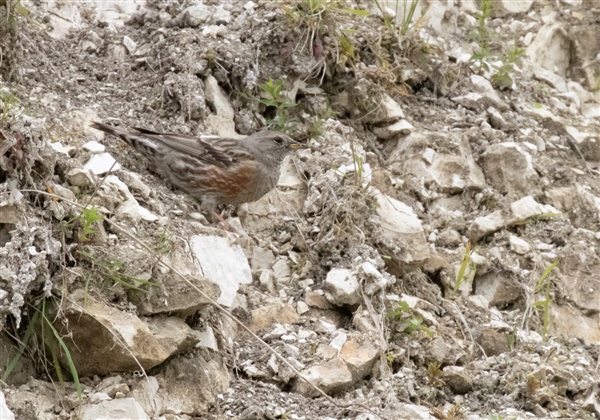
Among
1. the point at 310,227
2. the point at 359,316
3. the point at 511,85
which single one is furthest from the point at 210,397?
the point at 511,85

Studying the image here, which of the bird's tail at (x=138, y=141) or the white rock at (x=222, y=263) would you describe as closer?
the white rock at (x=222, y=263)

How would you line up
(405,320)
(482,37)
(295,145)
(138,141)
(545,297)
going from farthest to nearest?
(482,37), (295,145), (545,297), (138,141), (405,320)

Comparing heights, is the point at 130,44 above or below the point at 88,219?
above

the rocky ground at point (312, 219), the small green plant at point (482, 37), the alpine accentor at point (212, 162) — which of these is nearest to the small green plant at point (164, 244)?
the rocky ground at point (312, 219)

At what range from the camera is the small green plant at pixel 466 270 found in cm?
669

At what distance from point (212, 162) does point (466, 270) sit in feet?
6.23

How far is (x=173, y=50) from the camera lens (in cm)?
725

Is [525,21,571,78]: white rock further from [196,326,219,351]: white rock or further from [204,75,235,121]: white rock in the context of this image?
[196,326,219,351]: white rock

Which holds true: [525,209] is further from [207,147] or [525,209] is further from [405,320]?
[207,147]

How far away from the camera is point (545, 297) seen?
273 inches

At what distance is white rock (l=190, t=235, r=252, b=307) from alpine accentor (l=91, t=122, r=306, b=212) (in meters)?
0.63

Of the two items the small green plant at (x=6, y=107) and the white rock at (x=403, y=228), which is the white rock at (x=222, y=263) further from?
the small green plant at (x=6, y=107)

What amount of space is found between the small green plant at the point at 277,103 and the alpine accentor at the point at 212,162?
0.30 meters

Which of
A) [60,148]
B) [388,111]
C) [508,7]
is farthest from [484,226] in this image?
[60,148]
